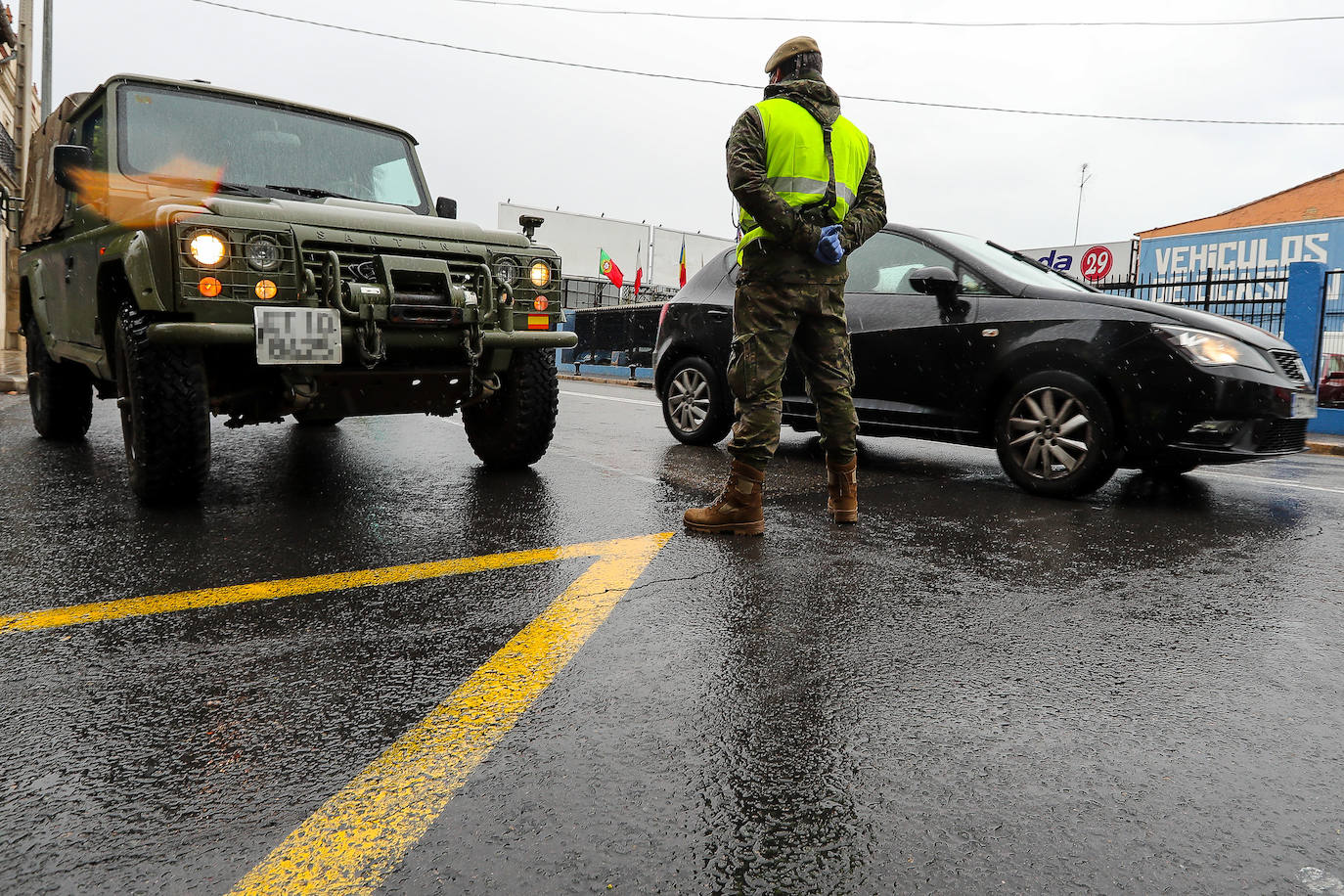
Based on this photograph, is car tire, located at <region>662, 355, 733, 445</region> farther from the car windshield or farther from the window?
the car windshield

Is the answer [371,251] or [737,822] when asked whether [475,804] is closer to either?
[737,822]

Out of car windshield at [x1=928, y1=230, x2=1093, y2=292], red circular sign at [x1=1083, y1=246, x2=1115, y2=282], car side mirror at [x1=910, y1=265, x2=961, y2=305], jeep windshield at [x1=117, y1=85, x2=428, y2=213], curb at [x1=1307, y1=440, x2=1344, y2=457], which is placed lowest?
curb at [x1=1307, y1=440, x2=1344, y2=457]

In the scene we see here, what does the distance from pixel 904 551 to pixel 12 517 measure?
3.77 m

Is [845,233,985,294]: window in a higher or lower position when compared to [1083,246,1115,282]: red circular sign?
lower

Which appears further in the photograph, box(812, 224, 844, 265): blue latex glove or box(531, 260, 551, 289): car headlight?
box(531, 260, 551, 289): car headlight

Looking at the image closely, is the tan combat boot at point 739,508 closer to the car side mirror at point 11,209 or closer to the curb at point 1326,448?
the car side mirror at point 11,209

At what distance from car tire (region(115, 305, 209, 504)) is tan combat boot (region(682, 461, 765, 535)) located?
2.22 m

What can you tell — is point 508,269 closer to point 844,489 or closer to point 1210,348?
point 844,489

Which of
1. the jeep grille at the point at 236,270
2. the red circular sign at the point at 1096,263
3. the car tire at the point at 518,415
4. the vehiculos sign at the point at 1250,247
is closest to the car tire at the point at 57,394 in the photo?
the car tire at the point at 518,415

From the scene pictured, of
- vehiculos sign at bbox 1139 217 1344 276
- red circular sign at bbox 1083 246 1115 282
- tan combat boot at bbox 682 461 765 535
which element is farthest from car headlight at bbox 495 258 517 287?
red circular sign at bbox 1083 246 1115 282

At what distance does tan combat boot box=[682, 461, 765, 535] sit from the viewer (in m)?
4.14

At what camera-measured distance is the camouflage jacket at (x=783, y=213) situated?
3961 millimetres

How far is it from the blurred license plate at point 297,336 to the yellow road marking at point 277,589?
109cm

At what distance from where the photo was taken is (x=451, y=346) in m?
4.55
